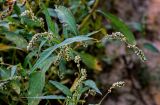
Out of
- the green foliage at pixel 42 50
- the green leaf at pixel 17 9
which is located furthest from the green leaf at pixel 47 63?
the green leaf at pixel 17 9

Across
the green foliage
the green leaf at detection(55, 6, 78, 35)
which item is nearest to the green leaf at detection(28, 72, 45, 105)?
the green foliage

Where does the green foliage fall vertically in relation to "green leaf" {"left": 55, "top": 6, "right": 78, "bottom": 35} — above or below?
below

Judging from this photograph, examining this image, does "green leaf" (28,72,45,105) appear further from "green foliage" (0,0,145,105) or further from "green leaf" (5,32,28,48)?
"green leaf" (5,32,28,48)

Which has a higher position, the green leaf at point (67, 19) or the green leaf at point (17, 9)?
the green leaf at point (17, 9)

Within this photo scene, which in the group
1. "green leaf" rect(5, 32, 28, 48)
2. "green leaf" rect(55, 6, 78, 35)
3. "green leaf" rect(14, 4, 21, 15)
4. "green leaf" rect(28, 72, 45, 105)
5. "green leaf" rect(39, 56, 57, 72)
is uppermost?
"green leaf" rect(14, 4, 21, 15)

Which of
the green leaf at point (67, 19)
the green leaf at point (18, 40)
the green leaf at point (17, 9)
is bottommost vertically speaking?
the green leaf at point (18, 40)

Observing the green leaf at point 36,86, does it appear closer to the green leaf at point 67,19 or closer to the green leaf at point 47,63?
the green leaf at point 47,63

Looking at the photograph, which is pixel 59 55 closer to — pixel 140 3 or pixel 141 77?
pixel 141 77

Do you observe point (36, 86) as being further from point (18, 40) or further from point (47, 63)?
point (18, 40)
